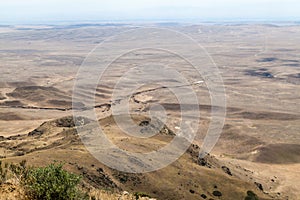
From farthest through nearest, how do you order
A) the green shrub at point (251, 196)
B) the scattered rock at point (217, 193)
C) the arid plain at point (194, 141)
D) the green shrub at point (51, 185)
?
the scattered rock at point (217, 193) < the arid plain at point (194, 141) < the green shrub at point (251, 196) < the green shrub at point (51, 185)

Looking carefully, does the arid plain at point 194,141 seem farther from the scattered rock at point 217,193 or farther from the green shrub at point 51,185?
the green shrub at point 51,185

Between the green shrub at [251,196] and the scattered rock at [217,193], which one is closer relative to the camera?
the green shrub at [251,196]

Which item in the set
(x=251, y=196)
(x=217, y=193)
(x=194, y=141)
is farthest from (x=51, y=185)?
(x=194, y=141)

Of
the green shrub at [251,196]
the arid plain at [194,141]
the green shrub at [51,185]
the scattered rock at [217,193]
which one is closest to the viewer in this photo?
the green shrub at [51,185]

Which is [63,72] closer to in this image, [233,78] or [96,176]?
[233,78]

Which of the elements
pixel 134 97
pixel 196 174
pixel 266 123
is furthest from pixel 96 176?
pixel 134 97

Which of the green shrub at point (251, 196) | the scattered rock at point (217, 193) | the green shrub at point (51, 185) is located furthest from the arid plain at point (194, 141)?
the green shrub at point (51, 185)

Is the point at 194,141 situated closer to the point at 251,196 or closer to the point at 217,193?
the point at 217,193

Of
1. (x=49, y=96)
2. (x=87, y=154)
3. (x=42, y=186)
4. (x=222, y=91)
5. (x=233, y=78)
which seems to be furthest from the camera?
(x=233, y=78)

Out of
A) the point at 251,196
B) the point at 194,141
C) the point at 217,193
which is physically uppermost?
the point at 251,196
